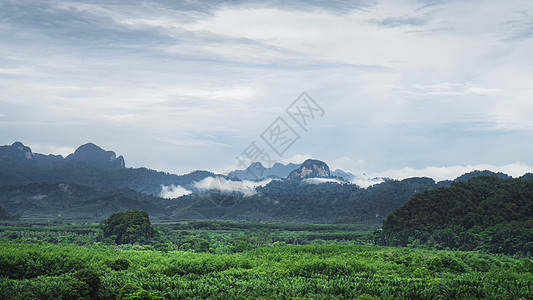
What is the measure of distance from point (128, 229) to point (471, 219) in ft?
179

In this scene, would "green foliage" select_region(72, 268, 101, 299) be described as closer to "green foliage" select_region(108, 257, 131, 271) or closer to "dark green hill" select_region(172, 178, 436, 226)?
"green foliage" select_region(108, 257, 131, 271)

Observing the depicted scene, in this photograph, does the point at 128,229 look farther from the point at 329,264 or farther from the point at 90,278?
the point at 90,278

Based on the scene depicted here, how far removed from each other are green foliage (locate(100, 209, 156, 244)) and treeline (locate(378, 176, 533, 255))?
41584 mm

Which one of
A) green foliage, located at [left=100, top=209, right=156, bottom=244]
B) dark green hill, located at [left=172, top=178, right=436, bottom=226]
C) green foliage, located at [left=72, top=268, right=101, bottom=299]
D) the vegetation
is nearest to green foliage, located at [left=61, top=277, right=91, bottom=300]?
the vegetation

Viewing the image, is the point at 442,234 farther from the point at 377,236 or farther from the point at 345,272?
the point at 345,272

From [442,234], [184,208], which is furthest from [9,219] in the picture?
[442,234]

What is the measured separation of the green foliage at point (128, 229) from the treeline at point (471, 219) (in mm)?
41584

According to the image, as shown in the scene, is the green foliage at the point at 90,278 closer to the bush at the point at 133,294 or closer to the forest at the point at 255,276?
the forest at the point at 255,276

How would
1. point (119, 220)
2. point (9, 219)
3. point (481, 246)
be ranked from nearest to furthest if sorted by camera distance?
point (481, 246) → point (119, 220) → point (9, 219)

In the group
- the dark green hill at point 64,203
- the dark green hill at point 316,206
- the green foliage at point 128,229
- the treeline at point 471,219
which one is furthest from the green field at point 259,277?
the dark green hill at point 64,203

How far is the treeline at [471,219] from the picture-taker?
56281 mm

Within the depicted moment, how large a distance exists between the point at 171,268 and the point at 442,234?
4696cm

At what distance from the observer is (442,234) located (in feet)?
213

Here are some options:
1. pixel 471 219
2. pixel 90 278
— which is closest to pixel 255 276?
pixel 90 278
